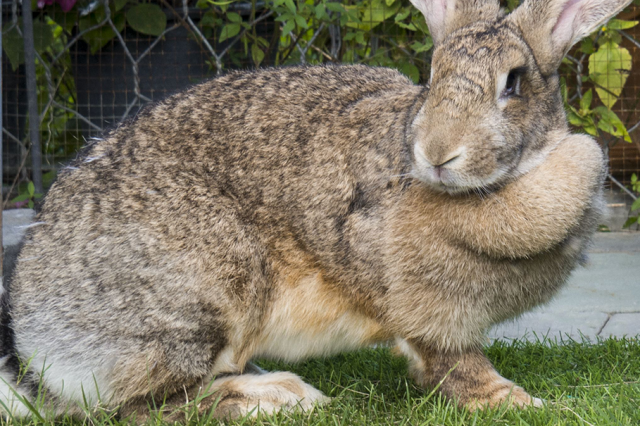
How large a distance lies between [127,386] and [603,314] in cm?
266

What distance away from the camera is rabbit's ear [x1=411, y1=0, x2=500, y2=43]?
2895 millimetres

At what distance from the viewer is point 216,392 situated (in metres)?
2.88

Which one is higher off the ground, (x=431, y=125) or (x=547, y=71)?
(x=547, y=71)

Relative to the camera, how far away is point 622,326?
405 cm

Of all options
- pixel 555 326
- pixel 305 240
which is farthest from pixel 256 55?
pixel 305 240

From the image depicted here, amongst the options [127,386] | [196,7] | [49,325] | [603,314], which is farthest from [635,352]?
[196,7]

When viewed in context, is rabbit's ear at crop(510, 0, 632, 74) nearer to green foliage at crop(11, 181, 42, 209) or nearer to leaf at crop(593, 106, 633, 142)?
leaf at crop(593, 106, 633, 142)

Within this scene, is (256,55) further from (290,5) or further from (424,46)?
(424,46)

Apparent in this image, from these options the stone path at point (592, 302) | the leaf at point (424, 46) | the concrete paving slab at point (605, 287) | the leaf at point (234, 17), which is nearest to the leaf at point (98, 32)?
the leaf at point (234, 17)

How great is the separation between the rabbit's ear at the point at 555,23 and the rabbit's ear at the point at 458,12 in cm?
17

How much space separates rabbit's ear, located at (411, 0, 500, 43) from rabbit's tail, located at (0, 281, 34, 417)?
1.95 meters

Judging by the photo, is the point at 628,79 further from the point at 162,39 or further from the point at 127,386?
the point at 127,386

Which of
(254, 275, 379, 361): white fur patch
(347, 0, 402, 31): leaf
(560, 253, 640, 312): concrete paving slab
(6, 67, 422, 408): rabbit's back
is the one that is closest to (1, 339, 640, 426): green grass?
(254, 275, 379, 361): white fur patch

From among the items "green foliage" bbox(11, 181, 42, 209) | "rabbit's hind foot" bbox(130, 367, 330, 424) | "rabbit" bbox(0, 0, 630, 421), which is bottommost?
"rabbit's hind foot" bbox(130, 367, 330, 424)
